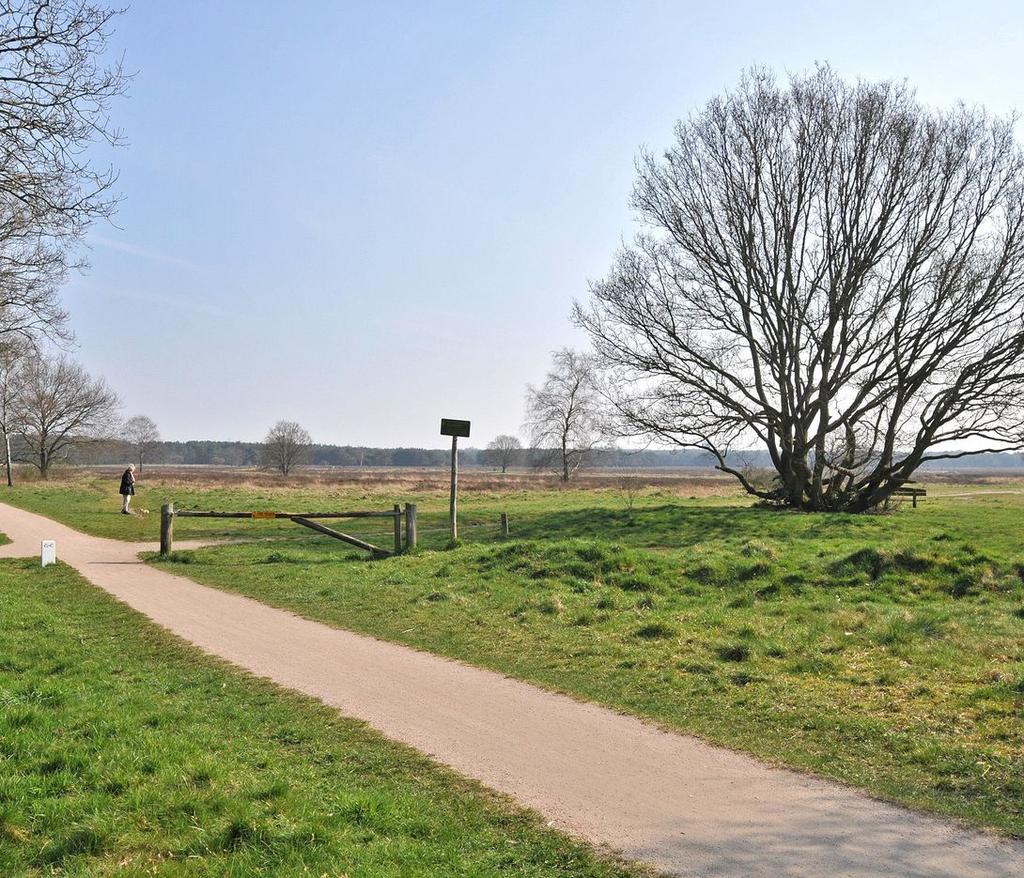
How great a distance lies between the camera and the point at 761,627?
36.0 feet

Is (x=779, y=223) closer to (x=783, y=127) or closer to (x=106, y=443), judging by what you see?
(x=783, y=127)

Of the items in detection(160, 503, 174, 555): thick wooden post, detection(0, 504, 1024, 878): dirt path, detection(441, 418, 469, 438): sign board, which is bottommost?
detection(0, 504, 1024, 878): dirt path

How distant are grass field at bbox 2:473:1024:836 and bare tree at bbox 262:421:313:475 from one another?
6614cm

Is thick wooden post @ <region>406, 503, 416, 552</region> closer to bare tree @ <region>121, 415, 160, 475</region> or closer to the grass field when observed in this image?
the grass field

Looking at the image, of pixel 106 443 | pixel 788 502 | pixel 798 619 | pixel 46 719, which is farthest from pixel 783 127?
pixel 106 443

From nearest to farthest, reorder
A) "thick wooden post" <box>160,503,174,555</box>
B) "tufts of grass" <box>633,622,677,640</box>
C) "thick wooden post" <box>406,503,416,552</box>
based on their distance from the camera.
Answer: "tufts of grass" <box>633,622,677,640</box>
"thick wooden post" <box>406,503,416,552</box>
"thick wooden post" <box>160,503,174,555</box>

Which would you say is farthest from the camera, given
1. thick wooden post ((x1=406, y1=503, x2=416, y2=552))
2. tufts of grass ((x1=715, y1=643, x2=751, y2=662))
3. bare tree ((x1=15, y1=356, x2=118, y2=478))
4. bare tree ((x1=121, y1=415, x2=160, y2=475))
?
bare tree ((x1=121, y1=415, x2=160, y2=475))

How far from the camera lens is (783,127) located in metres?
28.7

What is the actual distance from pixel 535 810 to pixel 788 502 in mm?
28228

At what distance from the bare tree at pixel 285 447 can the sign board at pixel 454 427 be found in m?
70.1

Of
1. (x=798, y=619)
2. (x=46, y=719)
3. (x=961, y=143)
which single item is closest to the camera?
(x=46, y=719)

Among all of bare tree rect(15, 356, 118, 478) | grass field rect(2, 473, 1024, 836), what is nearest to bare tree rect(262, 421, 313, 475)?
bare tree rect(15, 356, 118, 478)

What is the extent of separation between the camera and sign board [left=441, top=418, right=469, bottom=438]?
63.9ft

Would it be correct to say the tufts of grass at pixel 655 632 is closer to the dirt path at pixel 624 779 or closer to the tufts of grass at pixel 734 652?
the tufts of grass at pixel 734 652
